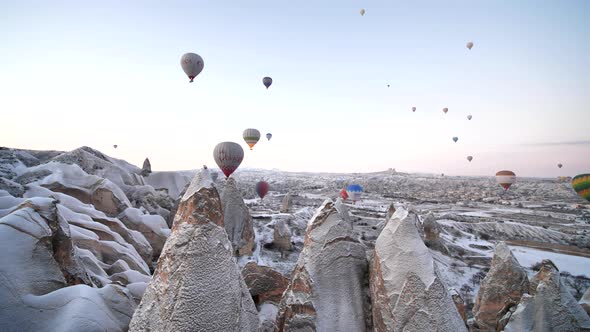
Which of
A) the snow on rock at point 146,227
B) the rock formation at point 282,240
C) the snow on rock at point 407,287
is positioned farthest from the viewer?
the rock formation at point 282,240

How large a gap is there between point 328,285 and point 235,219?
11593 mm

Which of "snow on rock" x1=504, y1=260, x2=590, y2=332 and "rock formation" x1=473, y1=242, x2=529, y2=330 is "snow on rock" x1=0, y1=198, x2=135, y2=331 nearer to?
"snow on rock" x1=504, y1=260, x2=590, y2=332

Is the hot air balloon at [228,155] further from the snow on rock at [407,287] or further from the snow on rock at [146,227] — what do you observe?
the snow on rock at [407,287]

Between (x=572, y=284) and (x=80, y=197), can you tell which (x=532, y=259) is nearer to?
(x=572, y=284)

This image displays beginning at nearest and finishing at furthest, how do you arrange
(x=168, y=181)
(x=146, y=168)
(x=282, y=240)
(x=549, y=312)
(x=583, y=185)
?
(x=549, y=312), (x=282, y=240), (x=583, y=185), (x=146, y=168), (x=168, y=181)

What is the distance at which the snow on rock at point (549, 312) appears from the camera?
5629mm

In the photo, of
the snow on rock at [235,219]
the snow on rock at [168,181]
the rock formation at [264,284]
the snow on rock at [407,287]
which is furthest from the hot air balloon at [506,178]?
the snow on rock at [407,287]

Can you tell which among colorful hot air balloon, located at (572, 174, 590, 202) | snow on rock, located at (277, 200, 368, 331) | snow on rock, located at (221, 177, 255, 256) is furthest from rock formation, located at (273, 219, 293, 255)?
colorful hot air balloon, located at (572, 174, 590, 202)

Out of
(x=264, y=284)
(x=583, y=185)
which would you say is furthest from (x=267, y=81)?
(x=583, y=185)

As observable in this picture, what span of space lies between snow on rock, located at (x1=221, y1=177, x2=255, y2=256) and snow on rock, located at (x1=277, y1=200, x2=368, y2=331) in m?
10.9

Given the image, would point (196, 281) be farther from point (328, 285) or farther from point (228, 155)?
point (228, 155)

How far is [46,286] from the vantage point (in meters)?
4.10

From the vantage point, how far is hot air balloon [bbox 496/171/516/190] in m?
33.4

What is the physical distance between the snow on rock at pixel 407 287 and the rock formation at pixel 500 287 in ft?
22.1
